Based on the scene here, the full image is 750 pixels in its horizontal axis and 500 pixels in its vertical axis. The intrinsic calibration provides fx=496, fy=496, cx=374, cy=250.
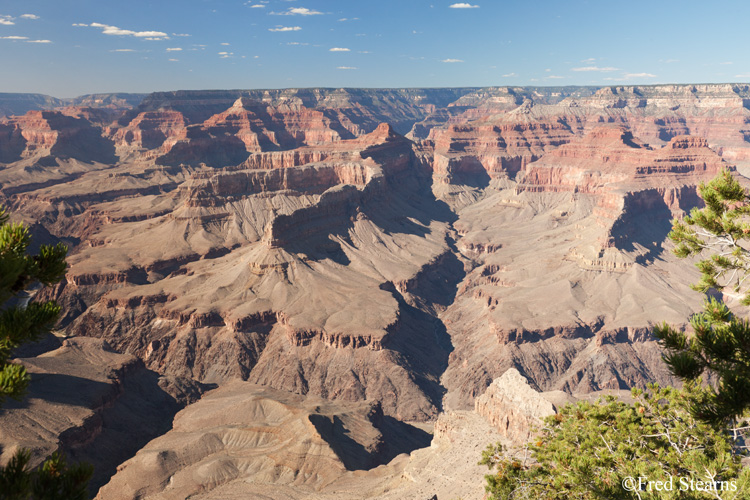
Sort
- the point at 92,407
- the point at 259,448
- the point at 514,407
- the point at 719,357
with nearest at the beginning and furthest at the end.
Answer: the point at 719,357
the point at 514,407
the point at 259,448
the point at 92,407

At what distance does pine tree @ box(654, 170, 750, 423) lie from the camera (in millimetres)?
15164

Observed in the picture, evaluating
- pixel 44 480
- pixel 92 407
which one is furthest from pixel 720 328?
pixel 92 407

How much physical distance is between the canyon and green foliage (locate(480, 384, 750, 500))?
1662 centimetres

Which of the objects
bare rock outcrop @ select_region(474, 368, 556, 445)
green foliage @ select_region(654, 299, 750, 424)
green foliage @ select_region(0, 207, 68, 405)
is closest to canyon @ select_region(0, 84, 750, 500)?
bare rock outcrop @ select_region(474, 368, 556, 445)

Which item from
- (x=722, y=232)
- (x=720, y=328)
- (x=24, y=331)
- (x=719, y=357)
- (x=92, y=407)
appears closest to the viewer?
(x=24, y=331)

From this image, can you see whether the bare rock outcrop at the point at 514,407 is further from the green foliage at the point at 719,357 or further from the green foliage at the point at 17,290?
the green foliage at the point at 17,290

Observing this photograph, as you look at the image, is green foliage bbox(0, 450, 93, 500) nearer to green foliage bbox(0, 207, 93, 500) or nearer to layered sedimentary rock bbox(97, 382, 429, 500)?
green foliage bbox(0, 207, 93, 500)

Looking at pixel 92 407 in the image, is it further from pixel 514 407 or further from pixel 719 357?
pixel 719 357

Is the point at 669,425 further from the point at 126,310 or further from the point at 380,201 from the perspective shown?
the point at 380,201

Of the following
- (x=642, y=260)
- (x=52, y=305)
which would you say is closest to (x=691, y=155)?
(x=642, y=260)

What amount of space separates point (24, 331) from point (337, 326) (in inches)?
3556

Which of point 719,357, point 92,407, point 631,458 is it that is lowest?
point 92,407

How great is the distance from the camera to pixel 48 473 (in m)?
12.4

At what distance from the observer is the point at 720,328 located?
1573 centimetres
